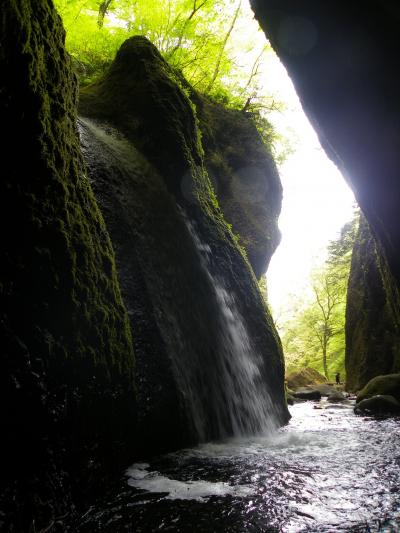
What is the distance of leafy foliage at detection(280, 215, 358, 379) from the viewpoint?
23.2m

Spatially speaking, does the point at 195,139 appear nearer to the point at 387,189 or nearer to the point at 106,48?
the point at 387,189

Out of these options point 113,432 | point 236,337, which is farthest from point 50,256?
point 236,337

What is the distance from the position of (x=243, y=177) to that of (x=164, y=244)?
25.0ft

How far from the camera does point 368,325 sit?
14023 millimetres

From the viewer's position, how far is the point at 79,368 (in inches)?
84.2

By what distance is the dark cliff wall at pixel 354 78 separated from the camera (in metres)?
3.24

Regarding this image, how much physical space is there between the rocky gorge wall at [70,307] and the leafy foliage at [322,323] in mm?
17942

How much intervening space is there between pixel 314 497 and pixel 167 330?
2273 mm

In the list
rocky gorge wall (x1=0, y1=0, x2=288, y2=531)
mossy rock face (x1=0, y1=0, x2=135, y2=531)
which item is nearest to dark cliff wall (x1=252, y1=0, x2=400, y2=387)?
rocky gorge wall (x1=0, y1=0, x2=288, y2=531)

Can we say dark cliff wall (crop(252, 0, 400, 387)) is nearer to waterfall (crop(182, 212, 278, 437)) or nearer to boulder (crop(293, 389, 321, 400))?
waterfall (crop(182, 212, 278, 437))

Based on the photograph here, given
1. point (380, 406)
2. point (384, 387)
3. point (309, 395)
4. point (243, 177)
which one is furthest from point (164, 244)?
point (309, 395)

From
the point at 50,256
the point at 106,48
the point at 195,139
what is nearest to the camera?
the point at 50,256

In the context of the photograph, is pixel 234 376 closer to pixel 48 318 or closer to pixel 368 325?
pixel 48 318

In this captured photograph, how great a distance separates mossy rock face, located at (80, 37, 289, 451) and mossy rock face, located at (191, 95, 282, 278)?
12.0 feet
